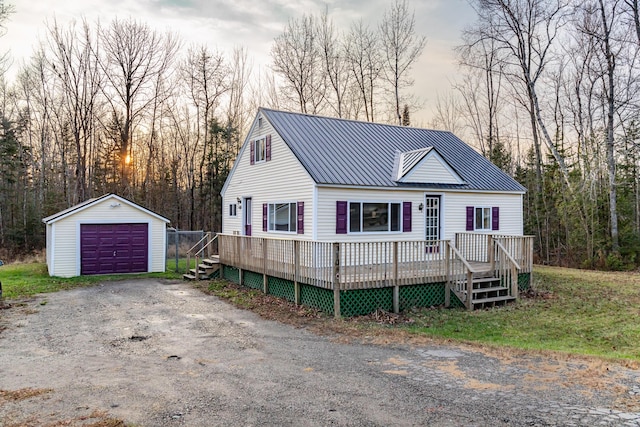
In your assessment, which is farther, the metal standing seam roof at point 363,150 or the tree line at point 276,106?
the tree line at point 276,106

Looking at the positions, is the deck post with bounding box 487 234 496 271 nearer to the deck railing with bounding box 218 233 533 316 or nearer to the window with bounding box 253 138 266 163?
the deck railing with bounding box 218 233 533 316

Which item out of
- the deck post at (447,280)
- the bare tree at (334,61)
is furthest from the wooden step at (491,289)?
the bare tree at (334,61)

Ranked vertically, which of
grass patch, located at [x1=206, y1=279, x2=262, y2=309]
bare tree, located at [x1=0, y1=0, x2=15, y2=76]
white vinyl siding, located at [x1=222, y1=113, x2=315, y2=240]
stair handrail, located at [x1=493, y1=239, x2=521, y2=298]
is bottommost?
grass patch, located at [x1=206, y1=279, x2=262, y2=309]

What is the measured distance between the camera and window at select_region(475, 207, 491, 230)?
15.6 meters

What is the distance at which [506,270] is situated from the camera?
1149 centimetres

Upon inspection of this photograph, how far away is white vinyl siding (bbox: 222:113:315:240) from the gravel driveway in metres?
5.10

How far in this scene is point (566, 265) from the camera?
2125cm

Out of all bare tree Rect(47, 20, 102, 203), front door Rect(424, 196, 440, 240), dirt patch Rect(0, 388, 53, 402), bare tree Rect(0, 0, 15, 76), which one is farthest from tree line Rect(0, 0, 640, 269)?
dirt patch Rect(0, 388, 53, 402)

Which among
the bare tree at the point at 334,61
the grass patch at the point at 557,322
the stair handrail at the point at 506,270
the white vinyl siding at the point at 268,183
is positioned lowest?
the grass patch at the point at 557,322

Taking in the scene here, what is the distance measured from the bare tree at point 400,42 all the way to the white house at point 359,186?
39.4ft

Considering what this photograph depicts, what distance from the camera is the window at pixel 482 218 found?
1559 cm

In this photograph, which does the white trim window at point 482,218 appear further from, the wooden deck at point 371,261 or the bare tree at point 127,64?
the bare tree at point 127,64

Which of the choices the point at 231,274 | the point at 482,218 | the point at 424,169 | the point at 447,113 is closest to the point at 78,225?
the point at 231,274

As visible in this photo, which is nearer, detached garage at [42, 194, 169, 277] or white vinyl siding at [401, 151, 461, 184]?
white vinyl siding at [401, 151, 461, 184]
